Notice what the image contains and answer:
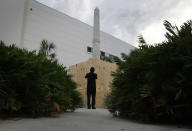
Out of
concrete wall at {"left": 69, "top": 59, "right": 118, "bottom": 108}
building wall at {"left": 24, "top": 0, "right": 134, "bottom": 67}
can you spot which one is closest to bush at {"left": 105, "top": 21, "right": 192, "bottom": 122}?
concrete wall at {"left": 69, "top": 59, "right": 118, "bottom": 108}

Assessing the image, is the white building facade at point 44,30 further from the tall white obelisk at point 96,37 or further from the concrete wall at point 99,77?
the concrete wall at point 99,77

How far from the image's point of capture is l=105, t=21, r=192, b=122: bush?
8.73 ft

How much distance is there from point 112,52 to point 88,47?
4626 mm

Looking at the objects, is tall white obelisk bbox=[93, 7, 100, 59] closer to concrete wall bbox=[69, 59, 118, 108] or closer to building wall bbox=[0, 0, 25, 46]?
concrete wall bbox=[69, 59, 118, 108]

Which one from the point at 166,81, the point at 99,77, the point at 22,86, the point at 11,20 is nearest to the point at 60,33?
the point at 11,20

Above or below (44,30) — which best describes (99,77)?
below

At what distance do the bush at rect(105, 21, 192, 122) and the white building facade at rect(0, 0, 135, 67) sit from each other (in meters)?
14.2

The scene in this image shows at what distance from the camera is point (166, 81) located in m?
2.78

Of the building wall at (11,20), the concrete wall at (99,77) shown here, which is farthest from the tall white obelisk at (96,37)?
the building wall at (11,20)

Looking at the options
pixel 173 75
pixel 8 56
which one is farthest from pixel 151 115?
pixel 8 56

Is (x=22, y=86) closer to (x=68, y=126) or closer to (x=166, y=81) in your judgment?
(x=68, y=126)

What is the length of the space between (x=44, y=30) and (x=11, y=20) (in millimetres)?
3057

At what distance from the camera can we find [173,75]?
279cm

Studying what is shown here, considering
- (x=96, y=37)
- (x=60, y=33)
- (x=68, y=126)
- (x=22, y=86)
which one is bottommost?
(x=68, y=126)
